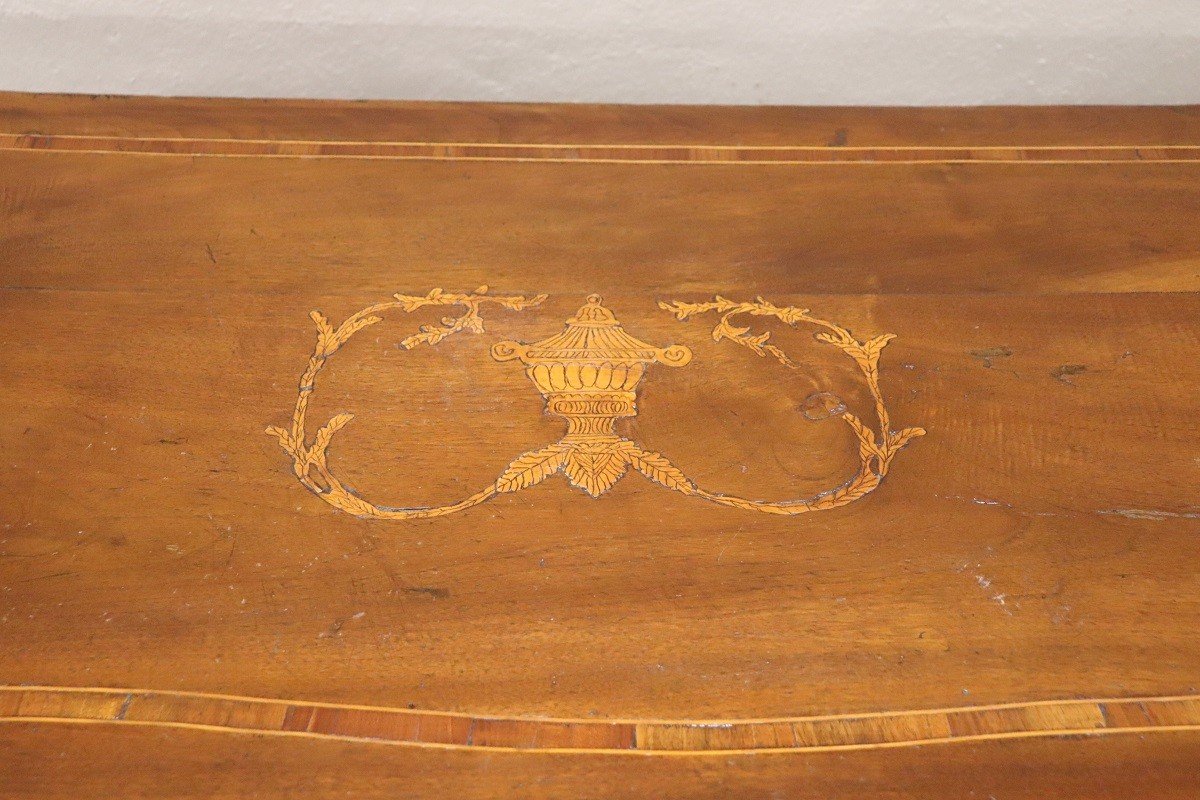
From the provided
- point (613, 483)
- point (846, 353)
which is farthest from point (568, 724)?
point (846, 353)

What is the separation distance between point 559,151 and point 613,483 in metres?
0.42

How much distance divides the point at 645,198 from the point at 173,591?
587mm

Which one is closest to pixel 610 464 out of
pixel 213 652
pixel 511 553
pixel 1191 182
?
pixel 511 553

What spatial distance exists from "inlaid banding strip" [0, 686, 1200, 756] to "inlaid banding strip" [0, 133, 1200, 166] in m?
0.59

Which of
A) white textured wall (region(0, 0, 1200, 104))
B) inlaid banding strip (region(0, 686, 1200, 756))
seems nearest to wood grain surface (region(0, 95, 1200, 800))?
inlaid banding strip (region(0, 686, 1200, 756))

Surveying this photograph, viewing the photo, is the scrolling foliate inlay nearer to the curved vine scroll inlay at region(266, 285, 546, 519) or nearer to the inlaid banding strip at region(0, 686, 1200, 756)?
the curved vine scroll inlay at region(266, 285, 546, 519)

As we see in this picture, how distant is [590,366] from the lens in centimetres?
92

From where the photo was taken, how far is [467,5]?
1.35 m

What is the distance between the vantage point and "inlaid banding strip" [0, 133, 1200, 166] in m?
1.08

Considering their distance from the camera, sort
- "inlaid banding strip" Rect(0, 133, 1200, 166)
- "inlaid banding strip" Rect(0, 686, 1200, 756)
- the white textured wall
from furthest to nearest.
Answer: the white textured wall, "inlaid banding strip" Rect(0, 133, 1200, 166), "inlaid banding strip" Rect(0, 686, 1200, 756)

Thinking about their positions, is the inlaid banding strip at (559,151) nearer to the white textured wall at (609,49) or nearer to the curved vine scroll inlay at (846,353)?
the curved vine scroll inlay at (846,353)

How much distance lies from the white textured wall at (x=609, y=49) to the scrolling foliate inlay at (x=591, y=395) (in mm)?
549

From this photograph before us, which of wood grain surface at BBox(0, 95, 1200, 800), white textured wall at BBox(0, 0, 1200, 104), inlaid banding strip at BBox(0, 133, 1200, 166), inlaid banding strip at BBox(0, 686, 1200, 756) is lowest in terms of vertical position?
inlaid banding strip at BBox(0, 686, 1200, 756)

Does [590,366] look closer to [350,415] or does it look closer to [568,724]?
[350,415]
